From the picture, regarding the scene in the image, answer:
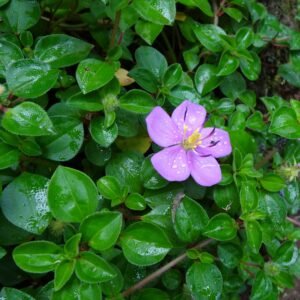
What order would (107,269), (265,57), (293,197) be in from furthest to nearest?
(265,57) < (293,197) < (107,269)

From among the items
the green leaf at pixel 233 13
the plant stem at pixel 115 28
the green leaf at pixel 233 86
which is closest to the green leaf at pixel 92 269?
the plant stem at pixel 115 28

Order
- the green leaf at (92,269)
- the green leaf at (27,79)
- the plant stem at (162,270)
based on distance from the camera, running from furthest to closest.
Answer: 1. the plant stem at (162,270)
2. the green leaf at (27,79)
3. the green leaf at (92,269)

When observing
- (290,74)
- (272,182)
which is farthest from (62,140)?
(290,74)

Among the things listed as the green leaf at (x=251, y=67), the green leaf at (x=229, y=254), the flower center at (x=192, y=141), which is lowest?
the green leaf at (x=229, y=254)

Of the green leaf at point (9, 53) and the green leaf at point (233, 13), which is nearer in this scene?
the green leaf at point (9, 53)

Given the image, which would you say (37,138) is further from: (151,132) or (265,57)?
(265,57)

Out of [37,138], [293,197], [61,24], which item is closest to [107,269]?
[37,138]

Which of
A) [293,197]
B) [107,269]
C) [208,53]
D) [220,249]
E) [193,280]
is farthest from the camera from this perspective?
[208,53]

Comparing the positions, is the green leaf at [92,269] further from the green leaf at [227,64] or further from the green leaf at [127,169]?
the green leaf at [227,64]
